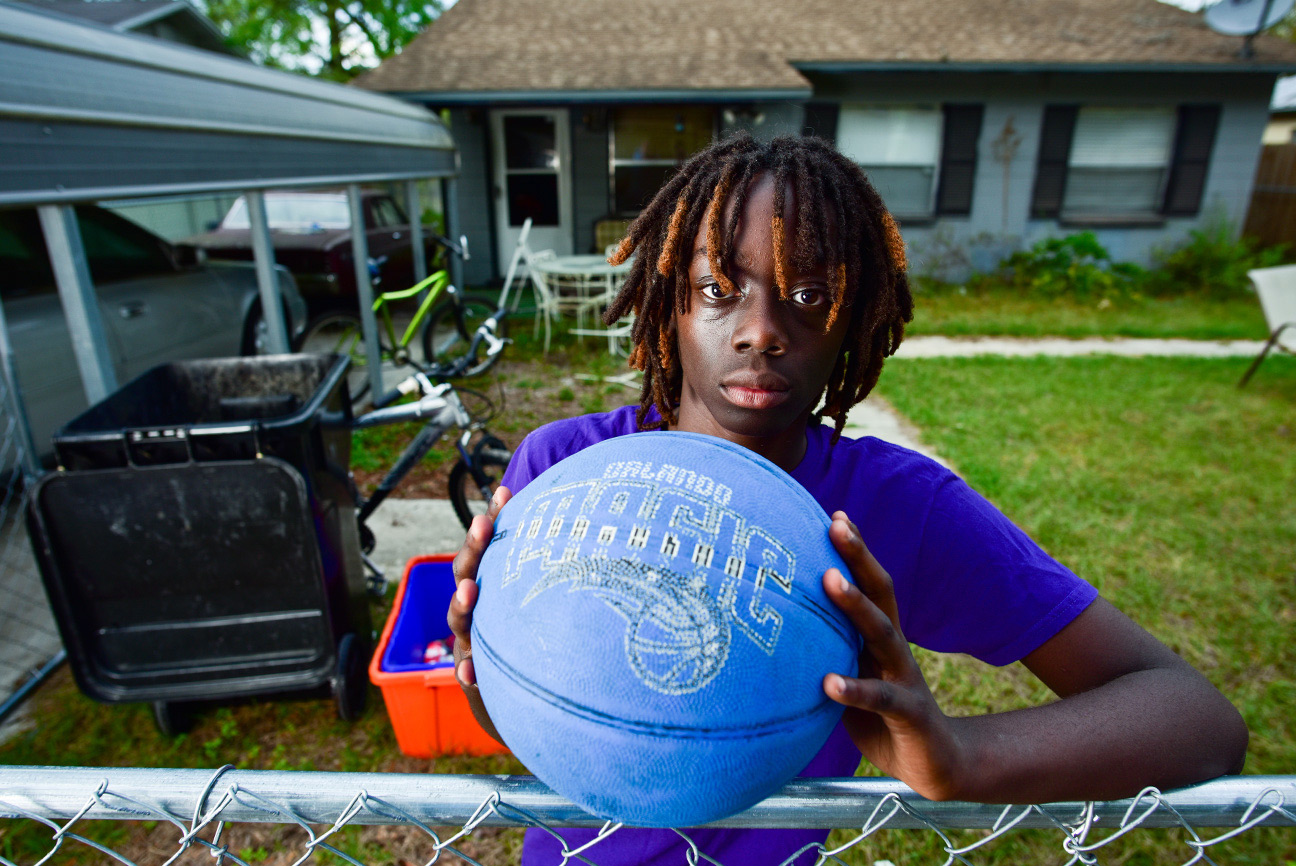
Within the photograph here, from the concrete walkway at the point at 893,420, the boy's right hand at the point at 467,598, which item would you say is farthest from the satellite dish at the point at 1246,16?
the boy's right hand at the point at 467,598

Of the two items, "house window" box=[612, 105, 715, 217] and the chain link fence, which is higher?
"house window" box=[612, 105, 715, 217]

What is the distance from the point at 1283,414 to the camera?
6.47 metres

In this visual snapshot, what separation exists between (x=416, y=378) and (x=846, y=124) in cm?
974

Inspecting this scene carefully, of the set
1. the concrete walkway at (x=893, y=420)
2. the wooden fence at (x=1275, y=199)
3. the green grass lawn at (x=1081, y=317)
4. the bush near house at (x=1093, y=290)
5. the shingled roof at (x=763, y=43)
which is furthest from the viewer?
the wooden fence at (x=1275, y=199)

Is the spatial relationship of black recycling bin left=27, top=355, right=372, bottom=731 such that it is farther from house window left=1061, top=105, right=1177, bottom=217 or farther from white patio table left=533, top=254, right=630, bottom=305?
house window left=1061, top=105, right=1177, bottom=217

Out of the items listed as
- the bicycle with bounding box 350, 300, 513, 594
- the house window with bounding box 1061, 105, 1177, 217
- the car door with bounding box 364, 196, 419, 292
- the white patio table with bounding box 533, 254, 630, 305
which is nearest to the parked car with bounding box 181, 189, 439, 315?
the car door with bounding box 364, 196, 419, 292

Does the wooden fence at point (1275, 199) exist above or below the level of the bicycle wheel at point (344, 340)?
A: above

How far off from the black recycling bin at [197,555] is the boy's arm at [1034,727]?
7.11ft

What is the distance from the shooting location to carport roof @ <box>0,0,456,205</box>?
7.98 feet

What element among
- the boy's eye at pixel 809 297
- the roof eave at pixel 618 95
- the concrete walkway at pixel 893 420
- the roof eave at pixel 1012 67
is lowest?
the concrete walkway at pixel 893 420

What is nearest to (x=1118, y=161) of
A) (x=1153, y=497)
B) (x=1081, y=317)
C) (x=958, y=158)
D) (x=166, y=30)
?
(x=958, y=158)

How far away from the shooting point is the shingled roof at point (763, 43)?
9.84 m

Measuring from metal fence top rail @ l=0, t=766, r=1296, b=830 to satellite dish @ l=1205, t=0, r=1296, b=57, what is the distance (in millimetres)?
13565

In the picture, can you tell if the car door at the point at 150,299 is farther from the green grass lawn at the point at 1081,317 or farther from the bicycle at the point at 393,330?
the green grass lawn at the point at 1081,317
